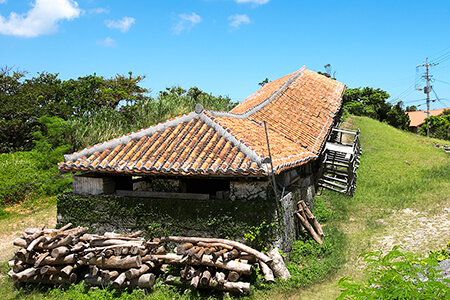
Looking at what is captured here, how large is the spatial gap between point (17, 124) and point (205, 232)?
20.1 metres

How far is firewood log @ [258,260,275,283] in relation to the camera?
743 centimetres

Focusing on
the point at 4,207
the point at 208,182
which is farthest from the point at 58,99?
the point at 208,182

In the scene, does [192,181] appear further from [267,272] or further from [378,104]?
[378,104]

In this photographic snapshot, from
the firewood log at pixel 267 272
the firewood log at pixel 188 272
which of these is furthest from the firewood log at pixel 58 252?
the firewood log at pixel 267 272

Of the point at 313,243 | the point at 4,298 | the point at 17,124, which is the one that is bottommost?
the point at 4,298

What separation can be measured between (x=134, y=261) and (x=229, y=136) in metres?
3.75

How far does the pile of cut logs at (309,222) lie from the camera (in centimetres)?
975

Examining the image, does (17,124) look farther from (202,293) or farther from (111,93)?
(202,293)

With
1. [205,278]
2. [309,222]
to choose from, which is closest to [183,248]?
[205,278]

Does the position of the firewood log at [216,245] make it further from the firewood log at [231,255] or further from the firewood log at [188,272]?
the firewood log at [188,272]

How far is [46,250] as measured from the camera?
8102mm

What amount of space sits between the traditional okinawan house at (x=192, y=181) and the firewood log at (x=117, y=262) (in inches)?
42.2

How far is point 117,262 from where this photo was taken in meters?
7.67

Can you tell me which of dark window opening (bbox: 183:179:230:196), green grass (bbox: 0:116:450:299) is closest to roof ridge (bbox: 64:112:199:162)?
dark window opening (bbox: 183:179:230:196)
